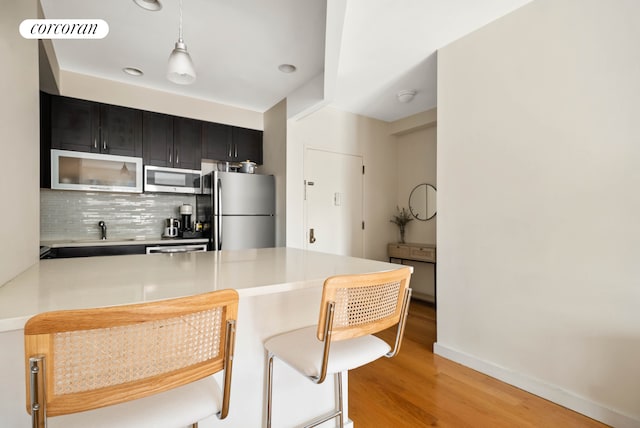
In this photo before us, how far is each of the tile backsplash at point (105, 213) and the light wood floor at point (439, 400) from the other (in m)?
2.85

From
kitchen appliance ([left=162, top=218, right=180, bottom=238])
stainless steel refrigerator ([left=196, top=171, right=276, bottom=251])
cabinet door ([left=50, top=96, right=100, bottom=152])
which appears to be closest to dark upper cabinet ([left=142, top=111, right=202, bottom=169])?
stainless steel refrigerator ([left=196, top=171, right=276, bottom=251])

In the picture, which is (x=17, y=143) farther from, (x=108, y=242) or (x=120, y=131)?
(x=120, y=131)

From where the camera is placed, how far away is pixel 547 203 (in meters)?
1.91

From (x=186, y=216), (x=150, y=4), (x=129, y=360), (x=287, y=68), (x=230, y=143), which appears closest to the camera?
(x=129, y=360)

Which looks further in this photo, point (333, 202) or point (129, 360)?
point (333, 202)

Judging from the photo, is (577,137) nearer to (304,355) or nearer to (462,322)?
(462,322)

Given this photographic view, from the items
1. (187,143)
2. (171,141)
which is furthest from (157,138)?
(187,143)

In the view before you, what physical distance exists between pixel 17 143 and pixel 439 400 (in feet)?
8.35

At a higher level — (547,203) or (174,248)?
(547,203)

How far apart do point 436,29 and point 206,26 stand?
5.72 feet

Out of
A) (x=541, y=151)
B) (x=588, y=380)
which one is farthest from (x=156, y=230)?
(x=588, y=380)

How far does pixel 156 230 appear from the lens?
3.64 metres

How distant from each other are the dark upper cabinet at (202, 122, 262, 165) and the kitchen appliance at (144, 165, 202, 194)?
0.32 metres

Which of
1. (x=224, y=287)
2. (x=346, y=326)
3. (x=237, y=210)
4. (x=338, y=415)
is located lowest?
(x=338, y=415)
